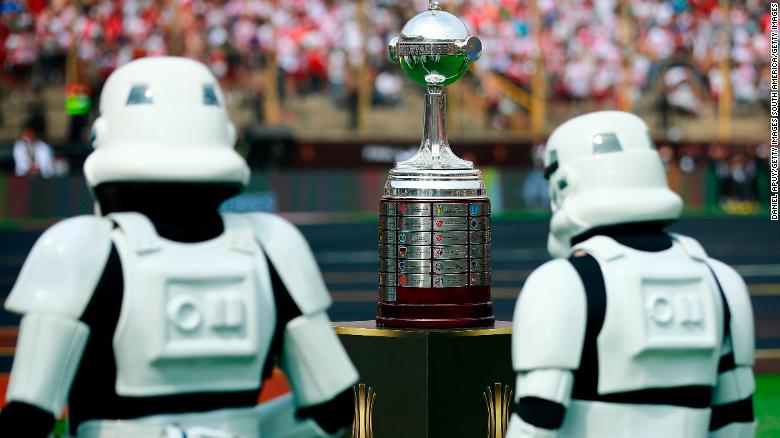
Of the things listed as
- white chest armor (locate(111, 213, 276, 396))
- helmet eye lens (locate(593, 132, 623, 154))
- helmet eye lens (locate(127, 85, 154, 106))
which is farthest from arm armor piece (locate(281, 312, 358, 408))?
helmet eye lens (locate(593, 132, 623, 154))

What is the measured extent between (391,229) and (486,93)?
79.3 feet

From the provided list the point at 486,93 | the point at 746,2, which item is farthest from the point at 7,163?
the point at 746,2

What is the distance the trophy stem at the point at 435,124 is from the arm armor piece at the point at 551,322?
2820 mm

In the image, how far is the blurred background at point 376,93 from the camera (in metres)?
27.7

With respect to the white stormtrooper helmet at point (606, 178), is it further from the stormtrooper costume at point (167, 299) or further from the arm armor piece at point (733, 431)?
the stormtrooper costume at point (167, 299)

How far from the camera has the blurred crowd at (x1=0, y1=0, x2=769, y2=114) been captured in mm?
29516

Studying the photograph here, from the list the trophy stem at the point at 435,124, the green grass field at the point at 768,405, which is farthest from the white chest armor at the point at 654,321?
the green grass field at the point at 768,405

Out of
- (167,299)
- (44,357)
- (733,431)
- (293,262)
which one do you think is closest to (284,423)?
(293,262)

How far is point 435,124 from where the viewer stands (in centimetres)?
754

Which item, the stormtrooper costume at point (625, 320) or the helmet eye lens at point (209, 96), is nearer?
the helmet eye lens at point (209, 96)

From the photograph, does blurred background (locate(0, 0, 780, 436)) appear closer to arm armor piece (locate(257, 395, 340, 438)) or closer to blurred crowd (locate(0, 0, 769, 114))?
blurred crowd (locate(0, 0, 769, 114))

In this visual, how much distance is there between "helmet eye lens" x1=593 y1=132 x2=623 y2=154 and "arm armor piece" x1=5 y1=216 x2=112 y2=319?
67.0 inches

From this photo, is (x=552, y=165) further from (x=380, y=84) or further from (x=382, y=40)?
(x=382, y=40)

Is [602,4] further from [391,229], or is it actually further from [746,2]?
[391,229]
